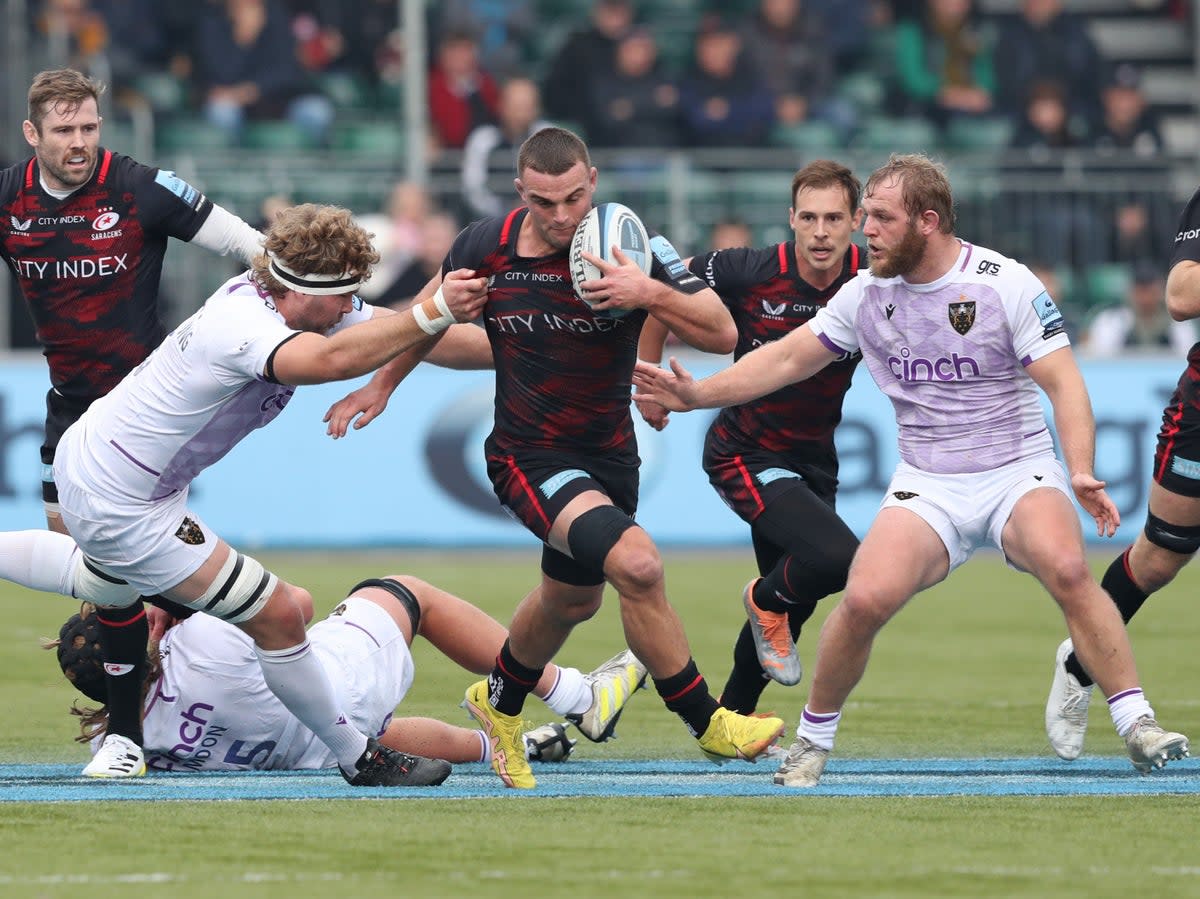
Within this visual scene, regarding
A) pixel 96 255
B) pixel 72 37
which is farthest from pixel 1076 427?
pixel 72 37

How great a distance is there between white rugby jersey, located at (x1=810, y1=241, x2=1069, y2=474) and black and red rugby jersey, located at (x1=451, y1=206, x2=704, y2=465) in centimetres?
67

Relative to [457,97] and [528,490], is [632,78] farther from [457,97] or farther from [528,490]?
[528,490]

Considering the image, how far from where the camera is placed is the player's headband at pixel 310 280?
7137 millimetres

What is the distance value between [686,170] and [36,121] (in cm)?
984

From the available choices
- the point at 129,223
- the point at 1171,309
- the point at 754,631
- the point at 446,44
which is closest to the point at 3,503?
the point at 446,44

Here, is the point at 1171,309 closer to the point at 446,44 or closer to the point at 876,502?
the point at 876,502

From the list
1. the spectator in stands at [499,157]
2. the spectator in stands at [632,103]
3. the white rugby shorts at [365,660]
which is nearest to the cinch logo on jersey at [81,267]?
the white rugby shorts at [365,660]

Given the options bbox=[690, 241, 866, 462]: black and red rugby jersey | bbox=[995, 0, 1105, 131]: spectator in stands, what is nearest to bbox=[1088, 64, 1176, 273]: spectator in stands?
bbox=[995, 0, 1105, 131]: spectator in stands

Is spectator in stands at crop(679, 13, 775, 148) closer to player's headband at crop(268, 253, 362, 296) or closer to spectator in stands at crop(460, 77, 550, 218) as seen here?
spectator in stands at crop(460, 77, 550, 218)

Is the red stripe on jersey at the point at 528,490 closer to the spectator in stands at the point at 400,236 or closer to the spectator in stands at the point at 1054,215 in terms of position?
the spectator in stands at the point at 400,236

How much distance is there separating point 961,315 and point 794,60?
13.7m

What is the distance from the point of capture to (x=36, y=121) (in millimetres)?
8484

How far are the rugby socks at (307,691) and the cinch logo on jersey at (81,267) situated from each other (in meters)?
2.06

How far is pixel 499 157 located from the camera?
1762cm
